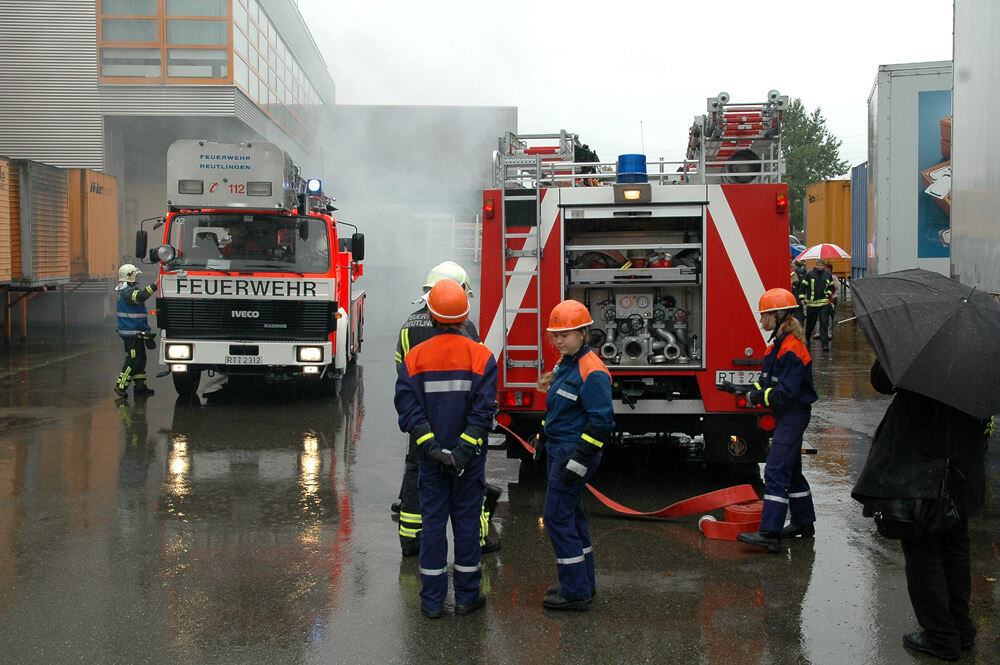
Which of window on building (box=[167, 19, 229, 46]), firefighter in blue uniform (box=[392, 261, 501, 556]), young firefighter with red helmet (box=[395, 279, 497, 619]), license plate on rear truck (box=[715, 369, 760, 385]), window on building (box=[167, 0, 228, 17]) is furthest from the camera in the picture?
window on building (box=[167, 19, 229, 46])

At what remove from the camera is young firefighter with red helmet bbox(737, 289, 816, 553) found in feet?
19.7

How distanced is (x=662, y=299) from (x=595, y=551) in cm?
260

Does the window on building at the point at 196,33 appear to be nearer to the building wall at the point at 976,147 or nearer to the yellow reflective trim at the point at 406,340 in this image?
the building wall at the point at 976,147

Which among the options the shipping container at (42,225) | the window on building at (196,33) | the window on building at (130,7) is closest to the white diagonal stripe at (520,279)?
the shipping container at (42,225)

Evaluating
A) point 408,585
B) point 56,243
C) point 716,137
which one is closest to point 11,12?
point 56,243

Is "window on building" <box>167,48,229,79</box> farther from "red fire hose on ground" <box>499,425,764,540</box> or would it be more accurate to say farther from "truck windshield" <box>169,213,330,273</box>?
"red fire hose on ground" <box>499,425,764,540</box>

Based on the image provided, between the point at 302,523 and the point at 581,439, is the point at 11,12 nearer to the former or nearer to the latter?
the point at 302,523

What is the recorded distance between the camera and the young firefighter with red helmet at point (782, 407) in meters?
6.00

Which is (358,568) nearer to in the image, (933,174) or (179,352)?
(179,352)

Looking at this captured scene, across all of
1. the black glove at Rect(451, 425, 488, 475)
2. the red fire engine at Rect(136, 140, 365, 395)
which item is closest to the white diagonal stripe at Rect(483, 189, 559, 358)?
the black glove at Rect(451, 425, 488, 475)

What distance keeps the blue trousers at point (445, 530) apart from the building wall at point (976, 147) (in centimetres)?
432

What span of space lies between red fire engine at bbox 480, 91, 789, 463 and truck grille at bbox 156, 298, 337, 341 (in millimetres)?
4423

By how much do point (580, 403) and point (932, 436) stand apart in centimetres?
167

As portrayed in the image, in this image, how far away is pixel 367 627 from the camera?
4852 mm
